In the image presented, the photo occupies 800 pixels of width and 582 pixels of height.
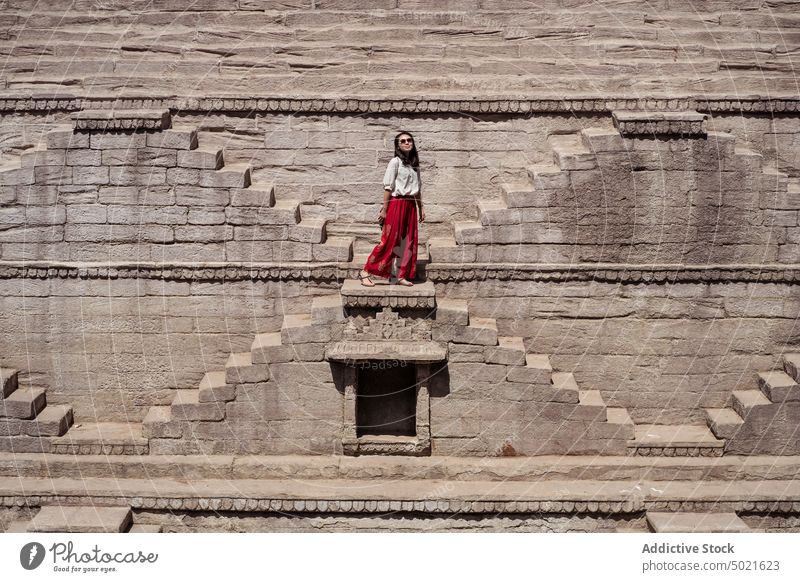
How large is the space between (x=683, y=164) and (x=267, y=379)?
20.3ft

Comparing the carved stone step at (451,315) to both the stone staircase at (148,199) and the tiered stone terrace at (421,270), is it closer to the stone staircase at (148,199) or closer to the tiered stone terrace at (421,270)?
the tiered stone terrace at (421,270)

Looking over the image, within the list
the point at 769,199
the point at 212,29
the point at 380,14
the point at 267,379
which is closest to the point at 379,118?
the point at 380,14

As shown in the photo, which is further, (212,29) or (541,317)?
(212,29)

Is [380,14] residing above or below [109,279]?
above

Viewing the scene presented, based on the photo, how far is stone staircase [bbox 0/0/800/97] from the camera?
55.7 ft

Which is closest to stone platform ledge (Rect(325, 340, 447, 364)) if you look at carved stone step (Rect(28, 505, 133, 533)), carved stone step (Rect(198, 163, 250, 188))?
carved stone step (Rect(198, 163, 250, 188))

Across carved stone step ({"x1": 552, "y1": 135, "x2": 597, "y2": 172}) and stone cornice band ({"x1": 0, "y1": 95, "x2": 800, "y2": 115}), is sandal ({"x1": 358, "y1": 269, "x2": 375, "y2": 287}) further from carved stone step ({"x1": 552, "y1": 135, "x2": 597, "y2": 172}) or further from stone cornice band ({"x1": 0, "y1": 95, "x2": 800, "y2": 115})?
carved stone step ({"x1": 552, "y1": 135, "x2": 597, "y2": 172})

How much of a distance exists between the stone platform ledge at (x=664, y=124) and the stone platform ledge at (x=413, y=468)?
4286 mm

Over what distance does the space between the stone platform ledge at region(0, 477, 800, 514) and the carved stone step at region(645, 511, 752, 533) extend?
15 cm

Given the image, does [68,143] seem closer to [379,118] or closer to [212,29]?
[212,29]

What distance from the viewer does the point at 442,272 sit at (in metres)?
15.9

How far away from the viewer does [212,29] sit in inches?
685

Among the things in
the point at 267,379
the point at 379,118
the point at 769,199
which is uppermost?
the point at 379,118

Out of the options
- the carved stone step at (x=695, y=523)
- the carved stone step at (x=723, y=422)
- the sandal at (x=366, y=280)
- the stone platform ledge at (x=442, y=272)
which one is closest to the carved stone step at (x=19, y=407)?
the stone platform ledge at (x=442, y=272)
